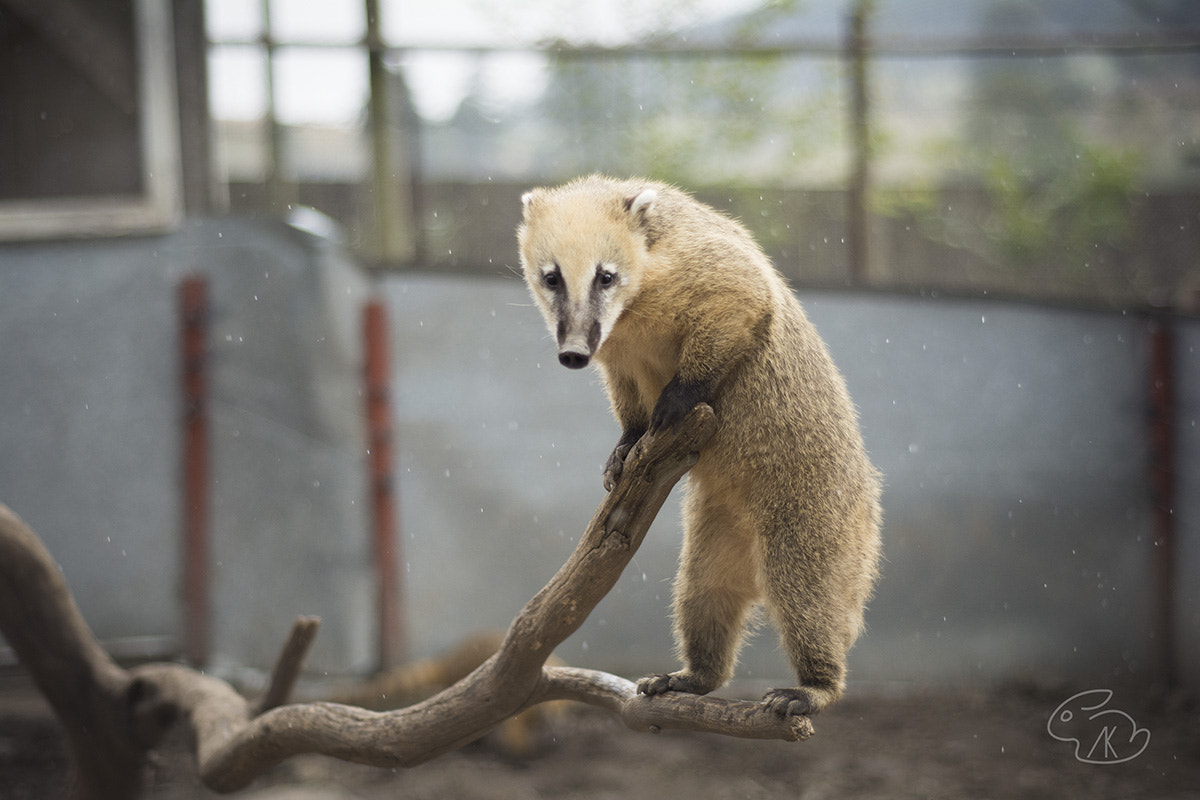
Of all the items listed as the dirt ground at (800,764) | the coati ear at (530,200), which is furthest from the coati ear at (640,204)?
the dirt ground at (800,764)

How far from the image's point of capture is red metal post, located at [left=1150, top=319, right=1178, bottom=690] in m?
4.52

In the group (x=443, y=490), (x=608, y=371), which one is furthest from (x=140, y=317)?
(x=608, y=371)

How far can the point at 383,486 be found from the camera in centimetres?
507

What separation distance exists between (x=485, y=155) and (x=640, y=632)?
2.69 meters

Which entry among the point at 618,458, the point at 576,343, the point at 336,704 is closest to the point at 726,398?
the point at 618,458

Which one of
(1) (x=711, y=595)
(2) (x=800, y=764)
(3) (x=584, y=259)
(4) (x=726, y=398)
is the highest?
(3) (x=584, y=259)

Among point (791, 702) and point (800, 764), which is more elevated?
point (791, 702)

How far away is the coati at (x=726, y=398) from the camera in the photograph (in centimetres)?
223

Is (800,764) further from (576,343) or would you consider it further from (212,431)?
(212,431)

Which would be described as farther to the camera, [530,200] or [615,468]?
[530,200]

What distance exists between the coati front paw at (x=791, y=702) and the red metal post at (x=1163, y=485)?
3228 millimetres

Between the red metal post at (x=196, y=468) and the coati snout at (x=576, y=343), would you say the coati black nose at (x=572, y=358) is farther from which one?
the red metal post at (x=196, y=468)

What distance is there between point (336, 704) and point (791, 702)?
4.90 ft

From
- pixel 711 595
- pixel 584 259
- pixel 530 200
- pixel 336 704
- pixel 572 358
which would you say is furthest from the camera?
pixel 336 704
